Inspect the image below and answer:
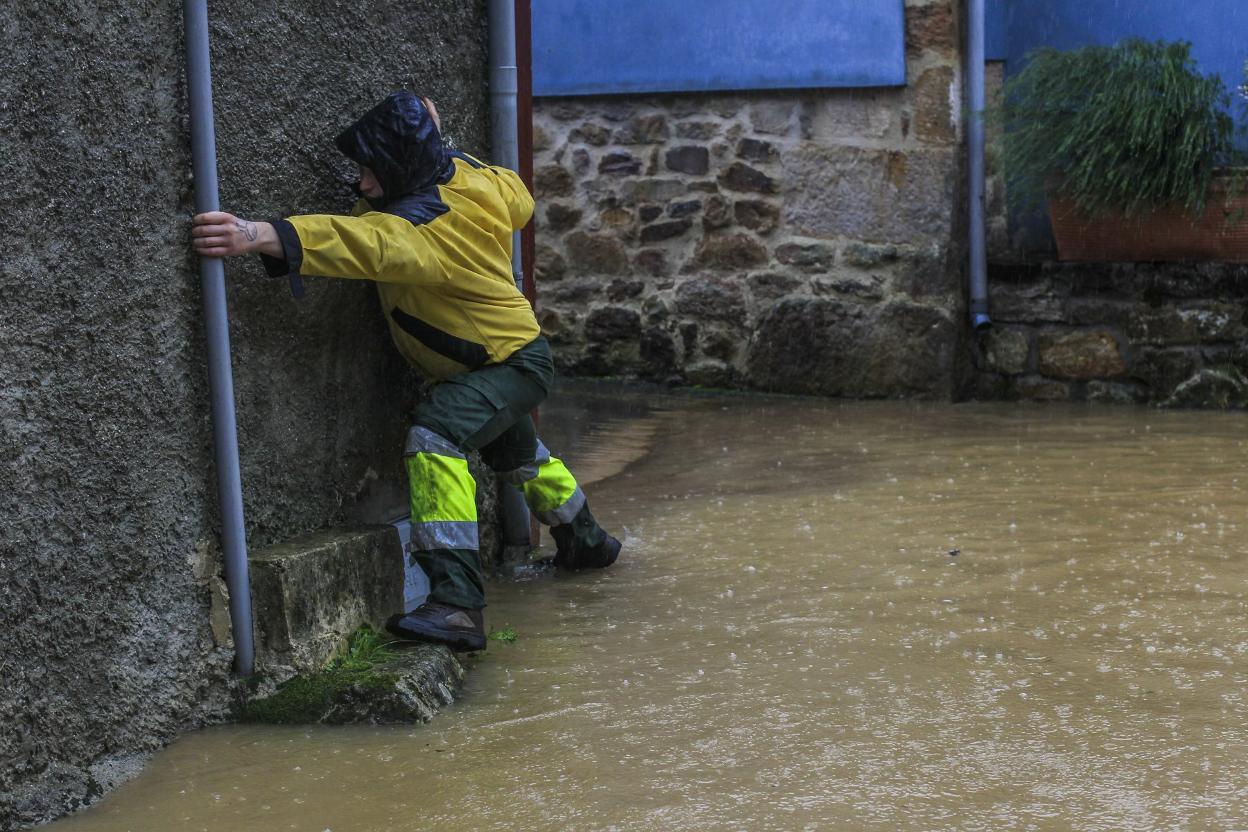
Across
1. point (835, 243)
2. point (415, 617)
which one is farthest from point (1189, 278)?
point (415, 617)

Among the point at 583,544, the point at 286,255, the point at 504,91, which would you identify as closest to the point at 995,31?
the point at 504,91

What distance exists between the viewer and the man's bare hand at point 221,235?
9.55 ft

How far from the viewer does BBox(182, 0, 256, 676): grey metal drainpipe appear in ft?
9.45

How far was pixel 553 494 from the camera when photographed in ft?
13.5

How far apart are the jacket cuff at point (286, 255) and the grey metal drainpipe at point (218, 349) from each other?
0.36 feet

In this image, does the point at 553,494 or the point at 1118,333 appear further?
the point at 1118,333

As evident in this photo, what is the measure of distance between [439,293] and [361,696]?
3.22 ft

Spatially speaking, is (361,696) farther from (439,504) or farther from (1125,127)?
(1125,127)

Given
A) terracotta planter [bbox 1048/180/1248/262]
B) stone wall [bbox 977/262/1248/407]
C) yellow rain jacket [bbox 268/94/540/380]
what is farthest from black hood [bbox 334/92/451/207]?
stone wall [bbox 977/262/1248/407]

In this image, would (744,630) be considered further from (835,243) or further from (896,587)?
(835,243)

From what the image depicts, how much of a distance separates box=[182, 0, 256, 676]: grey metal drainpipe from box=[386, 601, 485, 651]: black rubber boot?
353 mm

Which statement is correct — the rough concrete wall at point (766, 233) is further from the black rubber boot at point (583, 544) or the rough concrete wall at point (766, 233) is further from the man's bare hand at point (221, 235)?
the man's bare hand at point (221, 235)

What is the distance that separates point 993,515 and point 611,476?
1.55 meters

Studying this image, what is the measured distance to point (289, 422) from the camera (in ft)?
10.9
